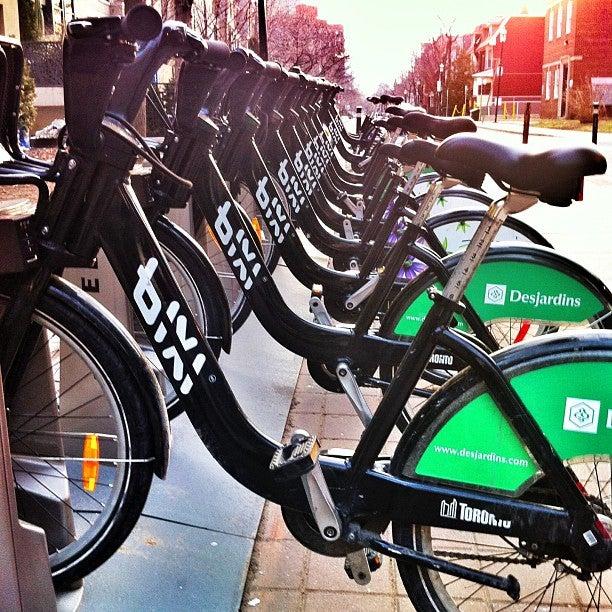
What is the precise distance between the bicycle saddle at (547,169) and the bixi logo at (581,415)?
0.46m

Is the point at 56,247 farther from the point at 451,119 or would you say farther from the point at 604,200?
the point at 604,200

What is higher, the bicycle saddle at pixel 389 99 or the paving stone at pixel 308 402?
the bicycle saddle at pixel 389 99

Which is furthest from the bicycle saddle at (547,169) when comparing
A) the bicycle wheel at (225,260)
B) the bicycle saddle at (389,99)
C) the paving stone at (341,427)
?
the bicycle saddle at (389,99)

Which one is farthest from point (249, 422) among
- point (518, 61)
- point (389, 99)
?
point (518, 61)

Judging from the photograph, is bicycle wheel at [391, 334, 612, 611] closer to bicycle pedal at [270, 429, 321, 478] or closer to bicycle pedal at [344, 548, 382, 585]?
bicycle pedal at [344, 548, 382, 585]

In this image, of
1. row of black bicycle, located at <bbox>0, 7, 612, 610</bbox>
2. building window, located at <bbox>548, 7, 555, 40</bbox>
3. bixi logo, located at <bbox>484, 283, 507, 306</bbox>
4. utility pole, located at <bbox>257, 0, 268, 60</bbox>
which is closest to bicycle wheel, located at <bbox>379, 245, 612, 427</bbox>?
bixi logo, located at <bbox>484, 283, 507, 306</bbox>

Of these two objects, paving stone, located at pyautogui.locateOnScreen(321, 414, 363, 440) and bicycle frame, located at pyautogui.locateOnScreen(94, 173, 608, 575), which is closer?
bicycle frame, located at pyautogui.locateOnScreen(94, 173, 608, 575)

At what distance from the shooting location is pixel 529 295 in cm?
337

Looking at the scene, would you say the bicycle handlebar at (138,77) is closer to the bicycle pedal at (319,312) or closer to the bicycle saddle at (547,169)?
the bicycle saddle at (547,169)

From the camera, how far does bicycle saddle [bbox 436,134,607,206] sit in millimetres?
2045

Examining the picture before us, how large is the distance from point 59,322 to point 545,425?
122 cm

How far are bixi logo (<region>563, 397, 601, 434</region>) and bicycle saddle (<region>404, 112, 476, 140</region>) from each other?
206 centimetres

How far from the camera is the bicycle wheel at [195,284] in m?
3.39

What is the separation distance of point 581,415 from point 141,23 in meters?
1.35
